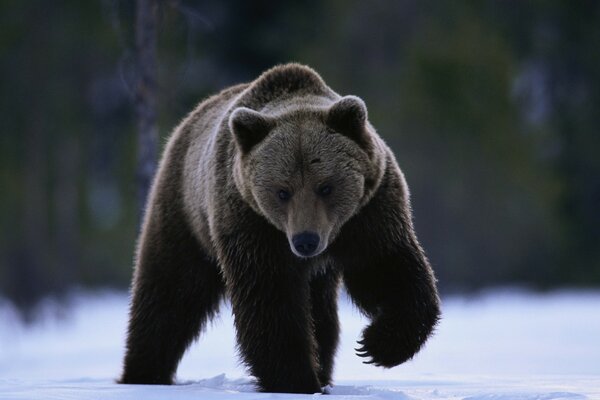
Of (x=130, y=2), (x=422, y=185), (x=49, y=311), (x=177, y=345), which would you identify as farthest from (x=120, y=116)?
(x=177, y=345)

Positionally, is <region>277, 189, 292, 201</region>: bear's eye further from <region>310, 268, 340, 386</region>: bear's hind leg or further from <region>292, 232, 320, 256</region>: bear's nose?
<region>310, 268, 340, 386</region>: bear's hind leg

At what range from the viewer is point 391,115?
89.0 feet

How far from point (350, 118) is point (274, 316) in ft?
3.75

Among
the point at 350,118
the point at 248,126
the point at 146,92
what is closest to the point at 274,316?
the point at 248,126

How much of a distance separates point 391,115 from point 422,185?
2032mm

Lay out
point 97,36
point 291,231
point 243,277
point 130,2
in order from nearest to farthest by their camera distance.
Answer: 1. point 291,231
2. point 243,277
3. point 130,2
4. point 97,36

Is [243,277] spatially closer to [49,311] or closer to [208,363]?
[208,363]

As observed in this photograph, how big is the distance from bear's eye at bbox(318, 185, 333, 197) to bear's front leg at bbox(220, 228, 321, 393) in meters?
0.39

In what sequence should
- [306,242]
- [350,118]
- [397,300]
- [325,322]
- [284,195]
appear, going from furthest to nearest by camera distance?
1. [325,322]
2. [397,300]
3. [350,118]
4. [284,195]
5. [306,242]

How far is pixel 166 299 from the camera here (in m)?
6.89

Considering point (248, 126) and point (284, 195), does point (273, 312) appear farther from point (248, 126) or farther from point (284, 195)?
point (248, 126)

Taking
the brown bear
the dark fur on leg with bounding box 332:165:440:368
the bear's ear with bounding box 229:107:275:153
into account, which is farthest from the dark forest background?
the dark fur on leg with bounding box 332:165:440:368

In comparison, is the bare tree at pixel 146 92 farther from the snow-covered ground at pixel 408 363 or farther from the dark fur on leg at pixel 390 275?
the dark fur on leg at pixel 390 275

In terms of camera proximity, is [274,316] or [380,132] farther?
[380,132]
